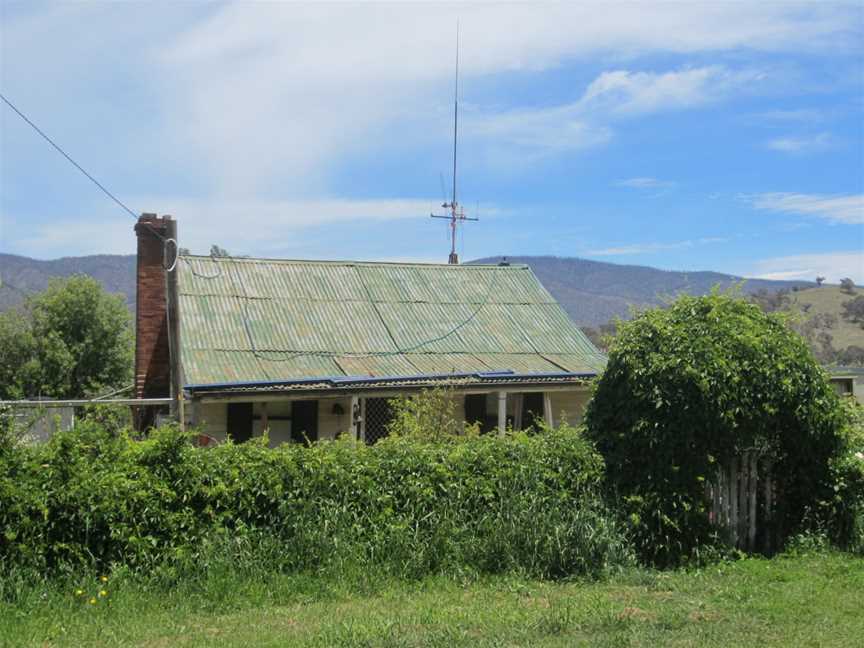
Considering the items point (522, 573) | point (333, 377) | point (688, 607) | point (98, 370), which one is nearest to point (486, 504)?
point (522, 573)

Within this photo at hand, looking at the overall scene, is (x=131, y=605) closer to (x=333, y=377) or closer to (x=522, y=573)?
(x=522, y=573)

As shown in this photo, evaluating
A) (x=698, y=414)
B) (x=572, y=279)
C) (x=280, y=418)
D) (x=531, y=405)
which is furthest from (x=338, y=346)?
(x=572, y=279)

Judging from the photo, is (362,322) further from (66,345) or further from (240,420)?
(66,345)

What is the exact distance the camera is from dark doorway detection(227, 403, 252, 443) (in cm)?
1561

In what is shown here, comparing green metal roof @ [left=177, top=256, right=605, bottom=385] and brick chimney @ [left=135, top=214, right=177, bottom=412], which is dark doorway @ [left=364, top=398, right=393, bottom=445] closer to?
green metal roof @ [left=177, top=256, right=605, bottom=385]

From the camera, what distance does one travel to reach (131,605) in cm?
675

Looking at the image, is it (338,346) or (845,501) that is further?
(338,346)

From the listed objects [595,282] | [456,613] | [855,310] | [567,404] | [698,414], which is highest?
[595,282]

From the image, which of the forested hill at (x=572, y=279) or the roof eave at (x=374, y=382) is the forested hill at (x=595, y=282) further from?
the roof eave at (x=374, y=382)

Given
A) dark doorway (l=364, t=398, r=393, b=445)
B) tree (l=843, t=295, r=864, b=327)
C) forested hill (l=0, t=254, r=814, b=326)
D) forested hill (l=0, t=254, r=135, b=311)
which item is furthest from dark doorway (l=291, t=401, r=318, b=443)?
forested hill (l=0, t=254, r=135, b=311)

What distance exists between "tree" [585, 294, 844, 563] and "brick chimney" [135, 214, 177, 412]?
34.2ft

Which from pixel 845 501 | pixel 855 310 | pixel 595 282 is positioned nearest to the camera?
pixel 845 501

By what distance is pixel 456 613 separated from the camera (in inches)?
262

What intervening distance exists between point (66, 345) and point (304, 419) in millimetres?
23068
